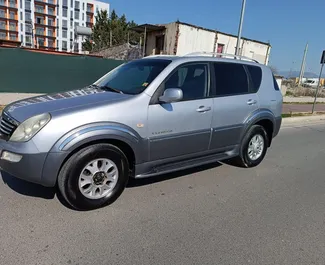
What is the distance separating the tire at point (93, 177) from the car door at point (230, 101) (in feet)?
5.17

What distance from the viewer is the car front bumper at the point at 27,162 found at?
2.71 metres

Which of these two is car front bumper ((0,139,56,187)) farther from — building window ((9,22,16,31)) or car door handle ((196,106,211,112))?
building window ((9,22,16,31))

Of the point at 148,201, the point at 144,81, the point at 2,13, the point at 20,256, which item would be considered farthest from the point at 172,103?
the point at 2,13

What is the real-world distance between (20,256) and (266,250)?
228 centimetres

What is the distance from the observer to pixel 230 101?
13.6ft

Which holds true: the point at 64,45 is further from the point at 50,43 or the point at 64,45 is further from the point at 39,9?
the point at 39,9

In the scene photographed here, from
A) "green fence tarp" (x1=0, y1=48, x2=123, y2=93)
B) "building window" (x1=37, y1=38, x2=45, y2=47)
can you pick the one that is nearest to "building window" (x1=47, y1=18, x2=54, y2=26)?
"building window" (x1=37, y1=38, x2=45, y2=47)

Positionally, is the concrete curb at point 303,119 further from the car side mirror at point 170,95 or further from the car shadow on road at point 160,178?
the car side mirror at point 170,95

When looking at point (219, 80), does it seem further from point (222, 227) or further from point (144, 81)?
point (222, 227)

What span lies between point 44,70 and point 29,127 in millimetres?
9994

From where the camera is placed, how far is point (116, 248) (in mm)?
2520

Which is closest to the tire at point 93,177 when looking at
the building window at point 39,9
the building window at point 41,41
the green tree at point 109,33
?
the green tree at point 109,33

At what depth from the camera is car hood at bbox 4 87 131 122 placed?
9.51 feet

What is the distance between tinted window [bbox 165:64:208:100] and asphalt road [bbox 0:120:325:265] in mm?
1372
